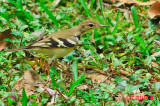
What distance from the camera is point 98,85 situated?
16.4ft

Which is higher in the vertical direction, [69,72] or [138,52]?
[138,52]

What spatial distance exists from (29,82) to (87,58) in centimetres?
137

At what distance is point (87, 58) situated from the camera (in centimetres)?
559

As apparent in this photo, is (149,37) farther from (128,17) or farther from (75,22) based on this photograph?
(75,22)

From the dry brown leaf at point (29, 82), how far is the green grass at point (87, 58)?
0.11 metres

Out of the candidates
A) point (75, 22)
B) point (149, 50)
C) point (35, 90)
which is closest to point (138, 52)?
point (149, 50)

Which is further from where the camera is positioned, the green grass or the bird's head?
the bird's head

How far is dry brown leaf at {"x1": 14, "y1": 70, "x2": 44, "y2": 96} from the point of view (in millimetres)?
4770

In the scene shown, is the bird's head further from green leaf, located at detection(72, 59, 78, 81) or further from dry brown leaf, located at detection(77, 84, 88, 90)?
dry brown leaf, located at detection(77, 84, 88, 90)

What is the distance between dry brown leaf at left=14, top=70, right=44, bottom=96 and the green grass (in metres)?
0.11

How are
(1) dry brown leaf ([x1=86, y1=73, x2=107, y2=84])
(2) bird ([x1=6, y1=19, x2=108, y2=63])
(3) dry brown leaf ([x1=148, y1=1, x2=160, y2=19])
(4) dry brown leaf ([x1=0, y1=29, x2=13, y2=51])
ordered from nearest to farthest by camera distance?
(2) bird ([x1=6, y1=19, x2=108, y2=63])
(1) dry brown leaf ([x1=86, y1=73, x2=107, y2=84])
(4) dry brown leaf ([x1=0, y1=29, x2=13, y2=51])
(3) dry brown leaf ([x1=148, y1=1, x2=160, y2=19])

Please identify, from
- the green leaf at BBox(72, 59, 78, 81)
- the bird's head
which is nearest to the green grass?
the green leaf at BBox(72, 59, 78, 81)

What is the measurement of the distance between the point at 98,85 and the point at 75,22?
2359 millimetres

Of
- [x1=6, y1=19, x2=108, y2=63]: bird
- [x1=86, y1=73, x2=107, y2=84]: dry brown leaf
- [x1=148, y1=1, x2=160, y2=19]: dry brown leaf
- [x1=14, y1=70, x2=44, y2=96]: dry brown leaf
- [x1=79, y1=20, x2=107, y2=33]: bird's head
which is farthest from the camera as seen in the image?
[x1=148, y1=1, x2=160, y2=19]: dry brown leaf
